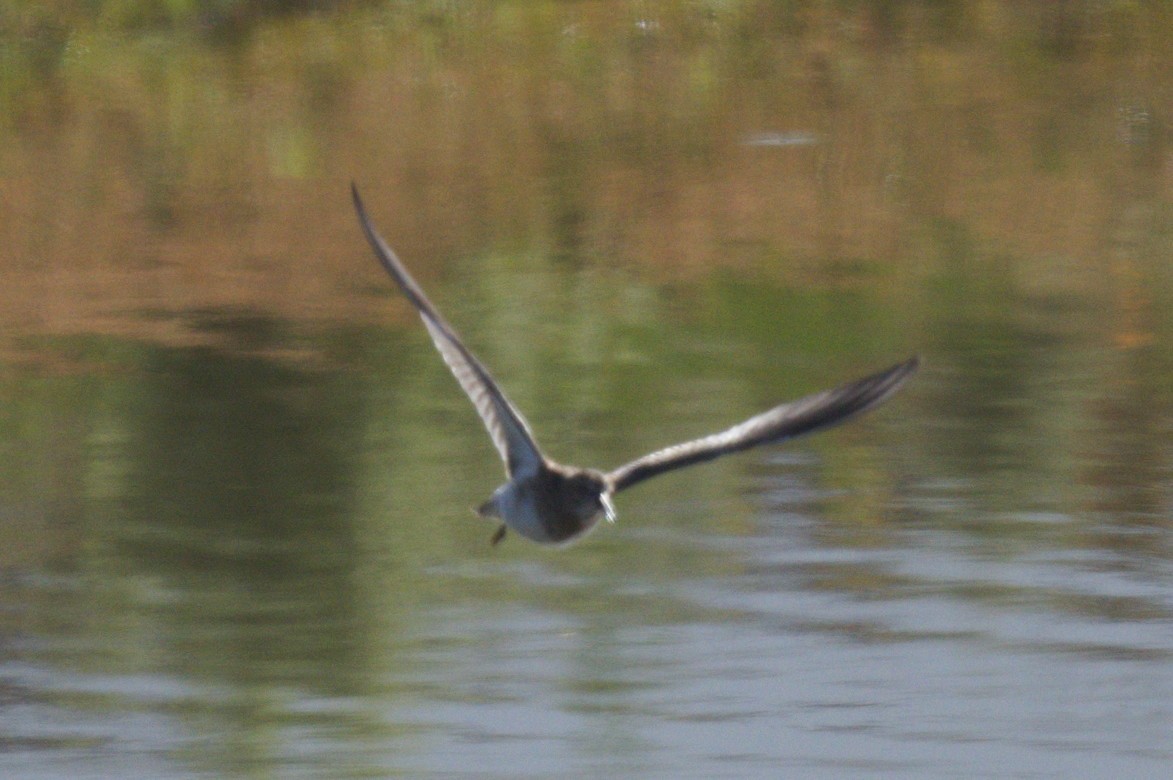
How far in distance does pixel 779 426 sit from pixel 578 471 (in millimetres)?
591

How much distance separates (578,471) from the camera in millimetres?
7246

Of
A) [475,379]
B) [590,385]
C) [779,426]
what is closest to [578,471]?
[475,379]

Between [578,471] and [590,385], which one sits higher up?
[578,471]

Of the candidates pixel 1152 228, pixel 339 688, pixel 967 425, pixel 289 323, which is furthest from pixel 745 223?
pixel 339 688

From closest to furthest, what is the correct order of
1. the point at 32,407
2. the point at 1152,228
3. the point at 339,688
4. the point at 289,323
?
the point at 339,688 < the point at 32,407 < the point at 289,323 < the point at 1152,228

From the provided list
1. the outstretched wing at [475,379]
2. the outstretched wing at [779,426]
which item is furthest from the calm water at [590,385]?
the outstretched wing at [779,426]

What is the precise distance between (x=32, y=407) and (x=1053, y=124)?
11.6 metres

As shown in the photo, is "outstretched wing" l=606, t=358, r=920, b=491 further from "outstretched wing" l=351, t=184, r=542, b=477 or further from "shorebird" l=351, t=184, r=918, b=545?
"outstretched wing" l=351, t=184, r=542, b=477

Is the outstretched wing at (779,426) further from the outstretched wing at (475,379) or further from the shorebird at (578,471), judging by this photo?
the outstretched wing at (475,379)

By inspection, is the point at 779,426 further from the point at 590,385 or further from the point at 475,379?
the point at 590,385

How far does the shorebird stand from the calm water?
260 centimetres

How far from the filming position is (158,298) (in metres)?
18.1

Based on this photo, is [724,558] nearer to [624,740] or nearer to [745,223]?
[624,740]

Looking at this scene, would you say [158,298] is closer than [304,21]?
Yes
